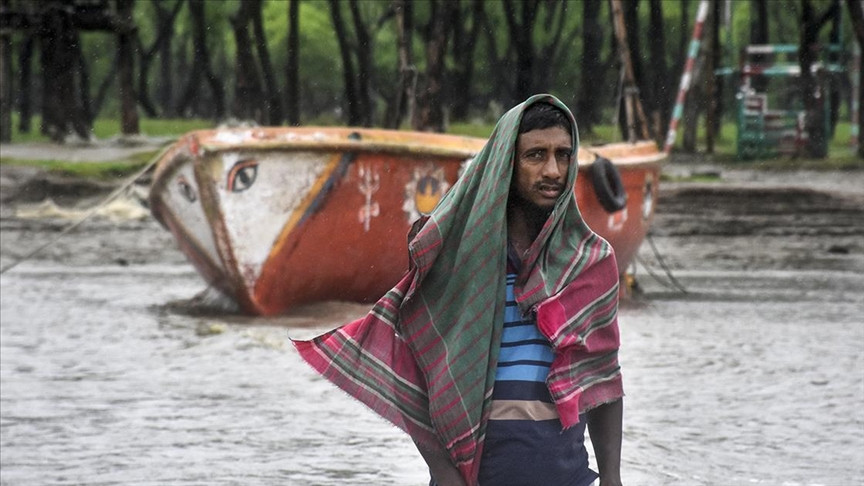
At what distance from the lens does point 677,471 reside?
6145 mm

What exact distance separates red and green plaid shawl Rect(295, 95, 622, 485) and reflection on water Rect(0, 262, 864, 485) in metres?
2.69

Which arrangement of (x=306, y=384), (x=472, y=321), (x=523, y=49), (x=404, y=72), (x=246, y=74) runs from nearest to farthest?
(x=472, y=321), (x=306, y=384), (x=404, y=72), (x=246, y=74), (x=523, y=49)

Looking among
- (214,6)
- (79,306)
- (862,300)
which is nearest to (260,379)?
(79,306)

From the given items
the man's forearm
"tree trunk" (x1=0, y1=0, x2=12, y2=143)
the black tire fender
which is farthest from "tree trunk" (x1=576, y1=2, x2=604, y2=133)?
the man's forearm

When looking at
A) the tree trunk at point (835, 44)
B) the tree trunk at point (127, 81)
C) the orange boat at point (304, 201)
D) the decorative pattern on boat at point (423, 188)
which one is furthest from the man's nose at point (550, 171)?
the tree trunk at point (835, 44)

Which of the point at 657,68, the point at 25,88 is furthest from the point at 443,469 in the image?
the point at 25,88

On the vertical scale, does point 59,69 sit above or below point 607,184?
above

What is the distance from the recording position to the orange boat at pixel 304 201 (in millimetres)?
10922

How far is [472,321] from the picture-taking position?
10.1 feet

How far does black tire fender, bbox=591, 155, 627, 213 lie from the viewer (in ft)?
38.8

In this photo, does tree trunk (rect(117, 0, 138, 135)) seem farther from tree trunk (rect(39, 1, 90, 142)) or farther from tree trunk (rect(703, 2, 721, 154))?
tree trunk (rect(703, 2, 721, 154))

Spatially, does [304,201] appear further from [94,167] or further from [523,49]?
[523,49]

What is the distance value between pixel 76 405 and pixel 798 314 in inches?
230

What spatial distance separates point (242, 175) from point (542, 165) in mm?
7984
